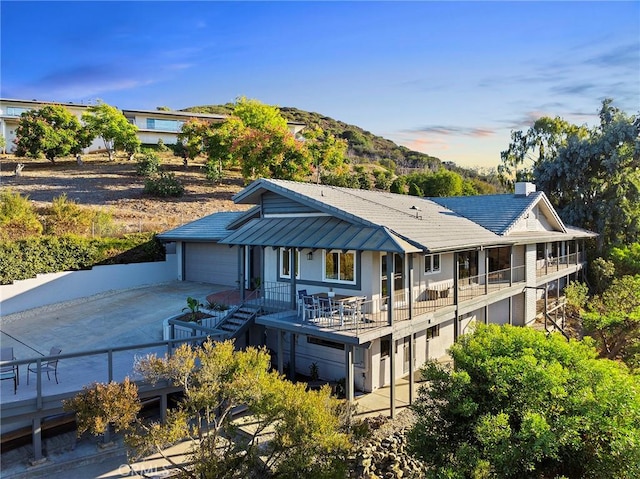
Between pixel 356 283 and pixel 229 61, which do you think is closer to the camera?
pixel 356 283

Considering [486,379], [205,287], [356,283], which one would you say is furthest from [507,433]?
[205,287]

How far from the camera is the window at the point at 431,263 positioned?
1688 centimetres

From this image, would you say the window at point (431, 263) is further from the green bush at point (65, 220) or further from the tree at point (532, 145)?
the tree at point (532, 145)

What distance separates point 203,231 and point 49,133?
31376 mm

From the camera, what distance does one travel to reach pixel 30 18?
13055 millimetres

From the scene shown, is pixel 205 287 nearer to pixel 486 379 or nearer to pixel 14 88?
pixel 14 88

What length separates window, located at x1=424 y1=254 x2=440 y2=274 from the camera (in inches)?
664

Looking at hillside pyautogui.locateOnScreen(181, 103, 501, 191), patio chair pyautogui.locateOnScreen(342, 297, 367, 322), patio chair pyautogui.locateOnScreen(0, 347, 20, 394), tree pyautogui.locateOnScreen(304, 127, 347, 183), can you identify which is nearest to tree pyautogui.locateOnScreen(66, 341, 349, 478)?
patio chair pyautogui.locateOnScreen(0, 347, 20, 394)

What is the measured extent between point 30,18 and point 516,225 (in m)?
20.9

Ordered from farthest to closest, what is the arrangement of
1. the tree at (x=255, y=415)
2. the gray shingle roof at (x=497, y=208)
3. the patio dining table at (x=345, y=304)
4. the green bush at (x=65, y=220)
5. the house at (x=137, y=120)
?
the house at (x=137, y=120) → the green bush at (x=65, y=220) → the gray shingle roof at (x=497, y=208) → the patio dining table at (x=345, y=304) → the tree at (x=255, y=415)

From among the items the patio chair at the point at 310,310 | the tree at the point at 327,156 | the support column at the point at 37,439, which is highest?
the tree at the point at 327,156

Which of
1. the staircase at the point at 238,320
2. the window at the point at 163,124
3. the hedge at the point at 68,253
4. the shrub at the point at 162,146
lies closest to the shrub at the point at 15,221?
the hedge at the point at 68,253

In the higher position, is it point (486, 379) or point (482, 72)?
point (482, 72)

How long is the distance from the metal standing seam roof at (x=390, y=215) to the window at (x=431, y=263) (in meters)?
1.14
